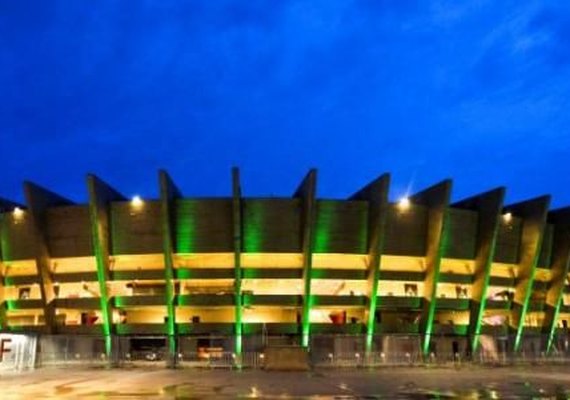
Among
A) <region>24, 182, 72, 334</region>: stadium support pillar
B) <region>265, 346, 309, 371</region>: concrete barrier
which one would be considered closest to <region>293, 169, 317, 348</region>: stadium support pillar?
<region>265, 346, 309, 371</region>: concrete barrier

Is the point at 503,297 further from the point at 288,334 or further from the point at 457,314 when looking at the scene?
the point at 288,334

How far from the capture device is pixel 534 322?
209ft


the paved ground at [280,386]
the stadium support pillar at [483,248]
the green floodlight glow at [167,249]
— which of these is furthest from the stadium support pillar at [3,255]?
the stadium support pillar at [483,248]

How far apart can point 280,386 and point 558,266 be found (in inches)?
1805

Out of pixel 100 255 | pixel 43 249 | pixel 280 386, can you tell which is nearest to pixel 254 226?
pixel 100 255

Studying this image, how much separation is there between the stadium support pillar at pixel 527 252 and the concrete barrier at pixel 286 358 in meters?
29.1

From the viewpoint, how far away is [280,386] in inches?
959

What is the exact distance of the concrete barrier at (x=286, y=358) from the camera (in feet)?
112

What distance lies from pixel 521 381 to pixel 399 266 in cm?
2679

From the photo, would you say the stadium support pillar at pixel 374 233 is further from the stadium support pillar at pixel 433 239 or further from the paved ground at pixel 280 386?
the paved ground at pixel 280 386

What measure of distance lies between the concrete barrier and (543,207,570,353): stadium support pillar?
35255 millimetres

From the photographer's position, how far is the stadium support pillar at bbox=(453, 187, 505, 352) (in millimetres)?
52469

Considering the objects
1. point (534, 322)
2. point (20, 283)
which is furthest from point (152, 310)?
point (534, 322)

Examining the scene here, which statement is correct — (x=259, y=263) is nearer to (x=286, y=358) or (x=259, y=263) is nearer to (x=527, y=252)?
(x=286, y=358)
